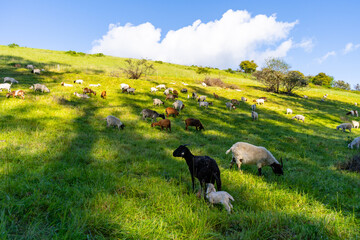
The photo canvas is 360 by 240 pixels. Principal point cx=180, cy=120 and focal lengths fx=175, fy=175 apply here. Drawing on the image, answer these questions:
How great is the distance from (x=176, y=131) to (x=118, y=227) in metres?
9.18

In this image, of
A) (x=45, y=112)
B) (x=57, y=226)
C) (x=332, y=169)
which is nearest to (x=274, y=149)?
(x=332, y=169)

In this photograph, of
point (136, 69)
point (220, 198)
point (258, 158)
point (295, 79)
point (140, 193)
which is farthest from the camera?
point (295, 79)

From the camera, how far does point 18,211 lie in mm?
2928

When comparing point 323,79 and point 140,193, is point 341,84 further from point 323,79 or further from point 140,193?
point 140,193

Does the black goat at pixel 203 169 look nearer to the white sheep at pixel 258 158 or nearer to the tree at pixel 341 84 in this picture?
the white sheep at pixel 258 158

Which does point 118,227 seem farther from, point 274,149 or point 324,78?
point 324,78

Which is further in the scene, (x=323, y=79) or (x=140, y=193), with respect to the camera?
(x=323, y=79)

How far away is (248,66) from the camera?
120m

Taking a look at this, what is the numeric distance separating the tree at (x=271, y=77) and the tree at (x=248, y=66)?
76.9 m

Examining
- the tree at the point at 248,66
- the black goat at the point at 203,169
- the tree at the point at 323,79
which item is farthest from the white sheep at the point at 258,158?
the tree at the point at 323,79

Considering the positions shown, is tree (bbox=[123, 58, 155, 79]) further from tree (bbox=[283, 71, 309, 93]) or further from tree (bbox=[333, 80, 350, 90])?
tree (bbox=[333, 80, 350, 90])

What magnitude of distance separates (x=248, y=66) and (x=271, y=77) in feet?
268

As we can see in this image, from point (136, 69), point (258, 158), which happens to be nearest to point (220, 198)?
point (258, 158)

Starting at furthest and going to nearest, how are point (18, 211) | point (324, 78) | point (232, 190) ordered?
point (324, 78)
point (232, 190)
point (18, 211)
